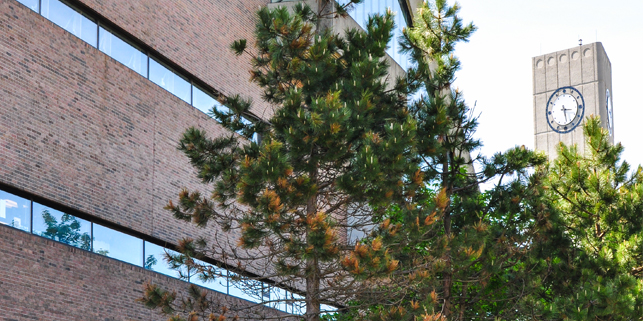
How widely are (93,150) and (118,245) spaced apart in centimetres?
183

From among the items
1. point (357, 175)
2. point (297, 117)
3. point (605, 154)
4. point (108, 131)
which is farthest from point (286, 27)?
point (605, 154)

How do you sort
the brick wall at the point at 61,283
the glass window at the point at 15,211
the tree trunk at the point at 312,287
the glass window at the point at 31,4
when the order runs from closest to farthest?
the tree trunk at the point at 312,287
the brick wall at the point at 61,283
the glass window at the point at 15,211
the glass window at the point at 31,4

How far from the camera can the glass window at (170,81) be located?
53.8 ft

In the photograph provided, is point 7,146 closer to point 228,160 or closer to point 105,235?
point 105,235

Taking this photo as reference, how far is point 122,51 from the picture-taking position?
15461 mm

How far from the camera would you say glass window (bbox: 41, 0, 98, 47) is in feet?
45.2

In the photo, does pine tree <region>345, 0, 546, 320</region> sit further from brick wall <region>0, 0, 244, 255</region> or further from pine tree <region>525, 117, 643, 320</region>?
brick wall <region>0, 0, 244, 255</region>

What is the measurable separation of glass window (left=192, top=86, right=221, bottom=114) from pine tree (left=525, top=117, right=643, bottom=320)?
796 cm

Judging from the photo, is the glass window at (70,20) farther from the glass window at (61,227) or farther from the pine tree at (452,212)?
the pine tree at (452,212)

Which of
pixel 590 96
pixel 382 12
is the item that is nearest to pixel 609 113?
pixel 590 96

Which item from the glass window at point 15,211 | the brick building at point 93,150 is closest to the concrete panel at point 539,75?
the brick building at point 93,150

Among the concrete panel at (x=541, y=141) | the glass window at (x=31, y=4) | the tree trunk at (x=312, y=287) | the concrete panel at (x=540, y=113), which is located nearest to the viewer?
the tree trunk at (x=312, y=287)

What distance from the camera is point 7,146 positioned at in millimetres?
12352

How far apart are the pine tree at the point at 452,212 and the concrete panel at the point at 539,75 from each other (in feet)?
135
